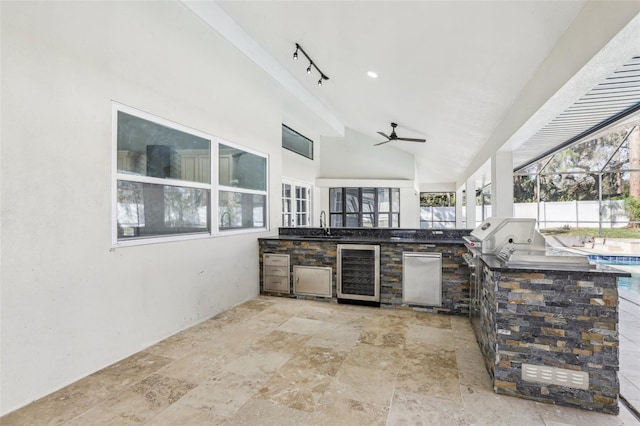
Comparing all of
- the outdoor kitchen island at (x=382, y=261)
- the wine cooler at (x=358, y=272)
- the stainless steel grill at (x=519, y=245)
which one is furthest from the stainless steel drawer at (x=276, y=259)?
the stainless steel grill at (x=519, y=245)

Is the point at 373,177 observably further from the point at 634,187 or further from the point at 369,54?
the point at 634,187

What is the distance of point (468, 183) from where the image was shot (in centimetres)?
907

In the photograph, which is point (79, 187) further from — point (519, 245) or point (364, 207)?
point (364, 207)

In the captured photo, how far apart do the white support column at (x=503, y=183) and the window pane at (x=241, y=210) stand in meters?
3.62

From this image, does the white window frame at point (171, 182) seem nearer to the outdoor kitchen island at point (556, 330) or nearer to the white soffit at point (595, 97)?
the outdoor kitchen island at point (556, 330)

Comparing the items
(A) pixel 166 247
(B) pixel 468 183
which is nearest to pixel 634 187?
(B) pixel 468 183

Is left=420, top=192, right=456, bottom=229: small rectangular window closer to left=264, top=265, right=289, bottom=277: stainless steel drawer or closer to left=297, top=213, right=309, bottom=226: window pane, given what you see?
left=297, top=213, right=309, bottom=226: window pane

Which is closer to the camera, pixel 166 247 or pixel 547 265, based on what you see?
pixel 547 265

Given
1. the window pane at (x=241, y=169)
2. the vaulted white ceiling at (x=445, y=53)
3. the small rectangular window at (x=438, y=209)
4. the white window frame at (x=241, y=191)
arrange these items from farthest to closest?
the small rectangular window at (x=438, y=209)
the window pane at (x=241, y=169)
the white window frame at (x=241, y=191)
the vaulted white ceiling at (x=445, y=53)

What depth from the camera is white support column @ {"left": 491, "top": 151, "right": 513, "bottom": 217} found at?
462 centimetres

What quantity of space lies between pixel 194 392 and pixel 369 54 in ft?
12.3

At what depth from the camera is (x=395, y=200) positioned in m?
9.70

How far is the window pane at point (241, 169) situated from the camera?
408 cm

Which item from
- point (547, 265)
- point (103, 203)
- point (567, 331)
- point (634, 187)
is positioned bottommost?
point (567, 331)
